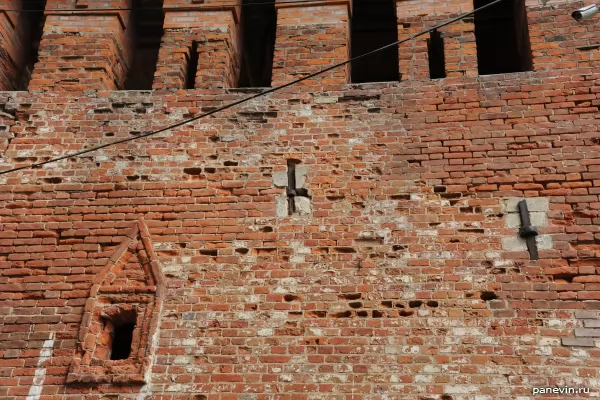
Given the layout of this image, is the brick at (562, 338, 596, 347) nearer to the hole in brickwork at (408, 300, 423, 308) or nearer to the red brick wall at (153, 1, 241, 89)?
the hole in brickwork at (408, 300, 423, 308)

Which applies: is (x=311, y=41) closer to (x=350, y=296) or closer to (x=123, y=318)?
(x=350, y=296)

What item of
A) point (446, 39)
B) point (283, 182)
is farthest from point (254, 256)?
point (446, 39)

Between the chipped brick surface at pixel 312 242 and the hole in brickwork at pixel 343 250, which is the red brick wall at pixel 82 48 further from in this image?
the hole in brickwork at pixel 343 250

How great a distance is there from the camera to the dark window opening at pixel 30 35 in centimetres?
665

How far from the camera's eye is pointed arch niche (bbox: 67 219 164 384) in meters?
4.42

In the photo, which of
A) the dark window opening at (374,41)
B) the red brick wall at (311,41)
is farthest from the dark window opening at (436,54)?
the red brick wall at (311,41)

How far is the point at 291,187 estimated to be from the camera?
510 centimetres

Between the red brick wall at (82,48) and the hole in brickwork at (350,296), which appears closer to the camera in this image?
the hole in brickwork at (350,296)

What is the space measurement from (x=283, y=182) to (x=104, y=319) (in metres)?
1.75

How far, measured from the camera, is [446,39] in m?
5.69

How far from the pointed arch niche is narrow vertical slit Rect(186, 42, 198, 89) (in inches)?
64.2

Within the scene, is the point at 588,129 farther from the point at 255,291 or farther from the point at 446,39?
the point at 255,291

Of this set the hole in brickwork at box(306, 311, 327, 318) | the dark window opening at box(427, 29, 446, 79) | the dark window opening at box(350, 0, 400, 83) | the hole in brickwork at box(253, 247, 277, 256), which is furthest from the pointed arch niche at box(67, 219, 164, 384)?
the dark window opening at box(350, 0, 400, 83)

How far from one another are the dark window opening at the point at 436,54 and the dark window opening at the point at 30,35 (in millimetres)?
4036
